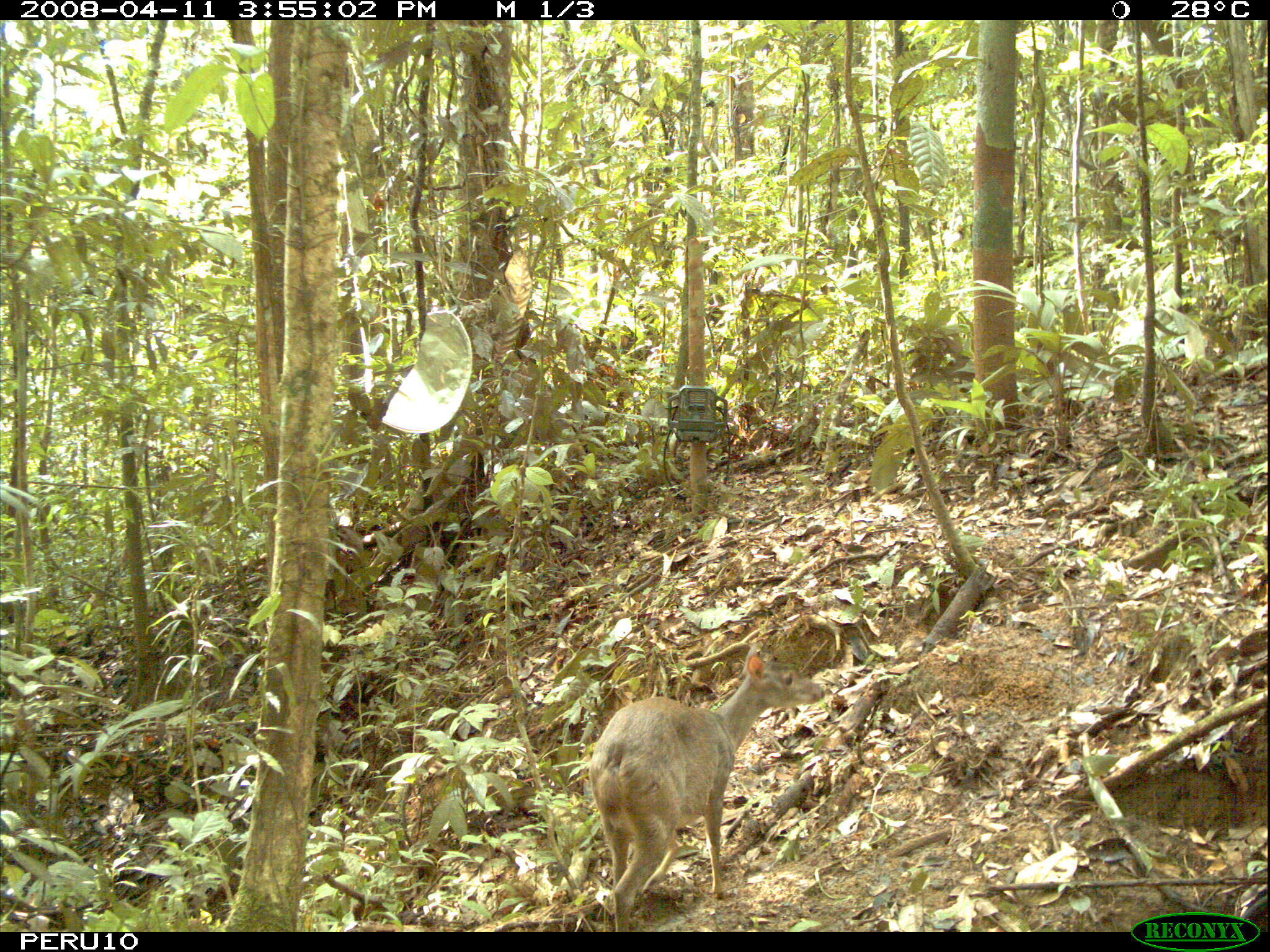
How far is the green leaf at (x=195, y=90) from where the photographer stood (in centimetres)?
303

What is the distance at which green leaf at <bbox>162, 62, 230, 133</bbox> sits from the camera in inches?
119

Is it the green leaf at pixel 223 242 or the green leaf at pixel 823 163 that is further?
the green leaf at pixel 823 163

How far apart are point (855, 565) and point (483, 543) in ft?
7.91

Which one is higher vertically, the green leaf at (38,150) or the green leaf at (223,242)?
the green leaf at (38,150)

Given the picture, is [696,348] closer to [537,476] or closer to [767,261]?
[767,261]

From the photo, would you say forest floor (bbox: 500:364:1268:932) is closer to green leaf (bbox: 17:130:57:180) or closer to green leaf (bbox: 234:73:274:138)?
green leaf (bbox: 234:73:274:138)

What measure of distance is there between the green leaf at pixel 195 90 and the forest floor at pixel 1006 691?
3.26 meters

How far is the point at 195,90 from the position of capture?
312 cm

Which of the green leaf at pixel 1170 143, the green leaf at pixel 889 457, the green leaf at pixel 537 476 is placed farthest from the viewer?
the green leaf at pixel 889 457

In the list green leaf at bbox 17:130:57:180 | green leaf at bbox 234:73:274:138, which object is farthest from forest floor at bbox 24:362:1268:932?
green leaf at bbox 17:130:57:180

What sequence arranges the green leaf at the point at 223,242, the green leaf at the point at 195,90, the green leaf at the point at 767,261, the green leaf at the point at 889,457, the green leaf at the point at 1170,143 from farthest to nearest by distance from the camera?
the green leaf at the point at 767,261 → the green leaf at the point at 889,457 → the green leaf at the point at 223,242 → the green leaf at the point at 1170,143 → the green leaf at the point at 195,90
